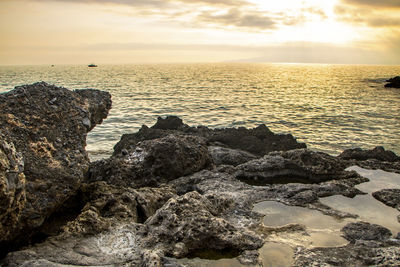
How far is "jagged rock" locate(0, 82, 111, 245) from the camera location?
5.53 meters

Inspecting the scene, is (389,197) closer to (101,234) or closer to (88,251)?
(101,234)

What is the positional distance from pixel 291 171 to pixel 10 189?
8.25 metres

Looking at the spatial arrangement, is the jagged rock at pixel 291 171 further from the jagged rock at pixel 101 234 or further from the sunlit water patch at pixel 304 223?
the jagged rock at pixel 101 234

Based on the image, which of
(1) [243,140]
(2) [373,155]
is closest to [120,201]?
(1) [243,140]

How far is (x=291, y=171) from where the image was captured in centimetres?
1031

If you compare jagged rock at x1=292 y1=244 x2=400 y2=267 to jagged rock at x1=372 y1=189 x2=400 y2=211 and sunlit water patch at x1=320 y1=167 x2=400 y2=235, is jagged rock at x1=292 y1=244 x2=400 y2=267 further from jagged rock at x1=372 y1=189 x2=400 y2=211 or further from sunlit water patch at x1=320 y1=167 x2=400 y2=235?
jagged rock at x1=372 y1=189 x2=400 y2=211

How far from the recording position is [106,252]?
5148 mm

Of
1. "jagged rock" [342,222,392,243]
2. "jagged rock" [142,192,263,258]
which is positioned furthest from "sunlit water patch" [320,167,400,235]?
"jagged rock" [142,192,263,258]

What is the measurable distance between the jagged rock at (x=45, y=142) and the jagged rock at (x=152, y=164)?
231cm

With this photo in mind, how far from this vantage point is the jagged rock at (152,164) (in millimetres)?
9414

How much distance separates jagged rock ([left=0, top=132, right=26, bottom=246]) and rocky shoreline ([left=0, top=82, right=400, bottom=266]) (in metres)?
0.02

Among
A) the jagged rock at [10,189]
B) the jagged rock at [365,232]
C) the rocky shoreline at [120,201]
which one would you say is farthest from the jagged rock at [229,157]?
the jagged rock at [10,189]

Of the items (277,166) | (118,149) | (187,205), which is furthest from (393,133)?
(187,205)

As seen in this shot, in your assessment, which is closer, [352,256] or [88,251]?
[88,251]
